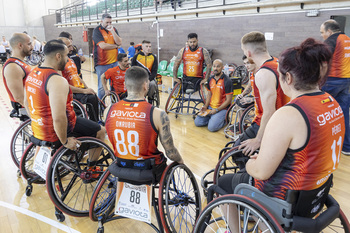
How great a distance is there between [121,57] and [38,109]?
8.00ft

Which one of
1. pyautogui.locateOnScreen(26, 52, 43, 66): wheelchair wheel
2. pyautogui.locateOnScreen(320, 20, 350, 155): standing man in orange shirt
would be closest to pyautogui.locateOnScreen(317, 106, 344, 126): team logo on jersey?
pyautogui.locateOnScreen(320, 20, 350, 155): standing man in orange shirt

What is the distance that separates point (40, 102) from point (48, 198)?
0.99 meters

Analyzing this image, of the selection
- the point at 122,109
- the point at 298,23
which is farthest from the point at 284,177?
the point at 298,23

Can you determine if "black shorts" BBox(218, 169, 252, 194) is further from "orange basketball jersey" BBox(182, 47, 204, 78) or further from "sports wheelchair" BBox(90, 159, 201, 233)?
"orange basketball jersey" BBox(182, 47, 204, 78)

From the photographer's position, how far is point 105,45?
4391 millimetres

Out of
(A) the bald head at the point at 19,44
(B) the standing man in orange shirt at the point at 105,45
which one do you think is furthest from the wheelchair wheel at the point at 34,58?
(A) the bald head at the point at 19,44

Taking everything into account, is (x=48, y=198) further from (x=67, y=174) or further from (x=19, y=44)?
(x=19, y=44)

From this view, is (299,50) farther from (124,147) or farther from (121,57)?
(121,57)

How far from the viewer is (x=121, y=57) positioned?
175 inches

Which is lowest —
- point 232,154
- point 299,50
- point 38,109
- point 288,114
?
point 232,154

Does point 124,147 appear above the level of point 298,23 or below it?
below

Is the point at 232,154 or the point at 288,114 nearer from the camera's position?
the point at 288,114

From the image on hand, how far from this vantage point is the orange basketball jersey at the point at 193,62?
483 cm

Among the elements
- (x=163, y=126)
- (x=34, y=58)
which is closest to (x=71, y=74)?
(x=163, y=126)
